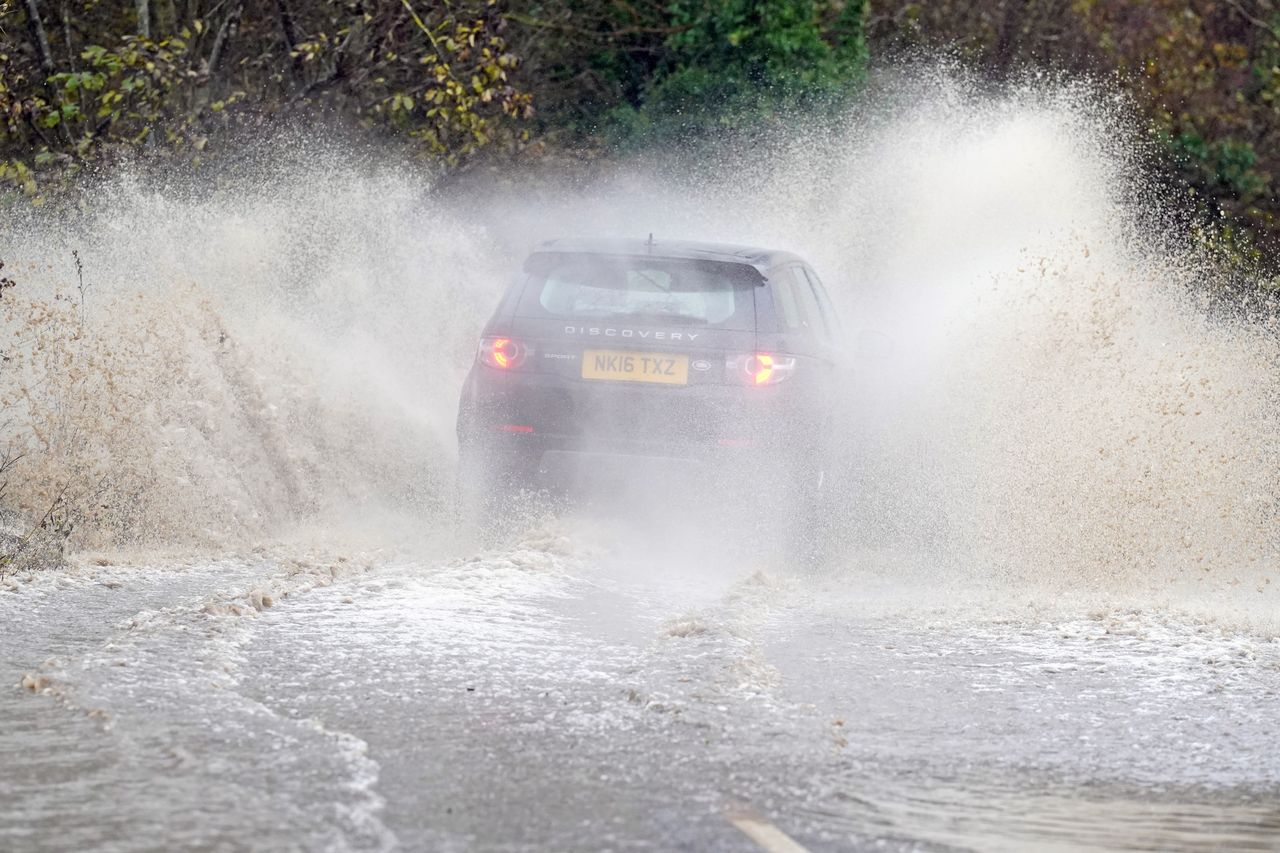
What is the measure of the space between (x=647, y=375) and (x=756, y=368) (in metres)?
0.53

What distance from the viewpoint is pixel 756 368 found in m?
10.4

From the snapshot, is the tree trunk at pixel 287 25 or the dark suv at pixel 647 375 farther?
the tree trunk at pixel 287 25

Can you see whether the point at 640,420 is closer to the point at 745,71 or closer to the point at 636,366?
the point at 636,366

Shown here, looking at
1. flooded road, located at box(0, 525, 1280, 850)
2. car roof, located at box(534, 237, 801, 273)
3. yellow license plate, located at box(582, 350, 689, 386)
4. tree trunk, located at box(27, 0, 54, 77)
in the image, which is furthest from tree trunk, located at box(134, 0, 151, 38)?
flooded road, located at box(0, 525, 1280, 850)

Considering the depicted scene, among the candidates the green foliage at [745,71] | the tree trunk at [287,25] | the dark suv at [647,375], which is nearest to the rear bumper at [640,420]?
the dark suv at [647,375]

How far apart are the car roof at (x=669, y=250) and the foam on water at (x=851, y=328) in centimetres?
130

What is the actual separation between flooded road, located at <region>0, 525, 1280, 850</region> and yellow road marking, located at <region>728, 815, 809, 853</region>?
1cm

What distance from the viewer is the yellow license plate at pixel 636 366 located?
10398 mm

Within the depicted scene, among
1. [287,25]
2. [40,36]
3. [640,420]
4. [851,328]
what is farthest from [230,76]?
[640,420]

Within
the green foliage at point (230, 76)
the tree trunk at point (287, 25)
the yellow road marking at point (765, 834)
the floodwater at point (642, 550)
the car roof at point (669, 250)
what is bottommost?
the yellow road marking at point (765, 834)

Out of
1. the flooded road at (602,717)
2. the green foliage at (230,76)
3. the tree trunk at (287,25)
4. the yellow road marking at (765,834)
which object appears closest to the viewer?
the yellow road marking at (765,834)

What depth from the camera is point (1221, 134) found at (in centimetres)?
2603

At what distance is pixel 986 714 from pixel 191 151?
36.5 feet

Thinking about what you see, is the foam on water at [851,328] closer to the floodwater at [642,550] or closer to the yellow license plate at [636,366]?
the floodwater at [642,550]
